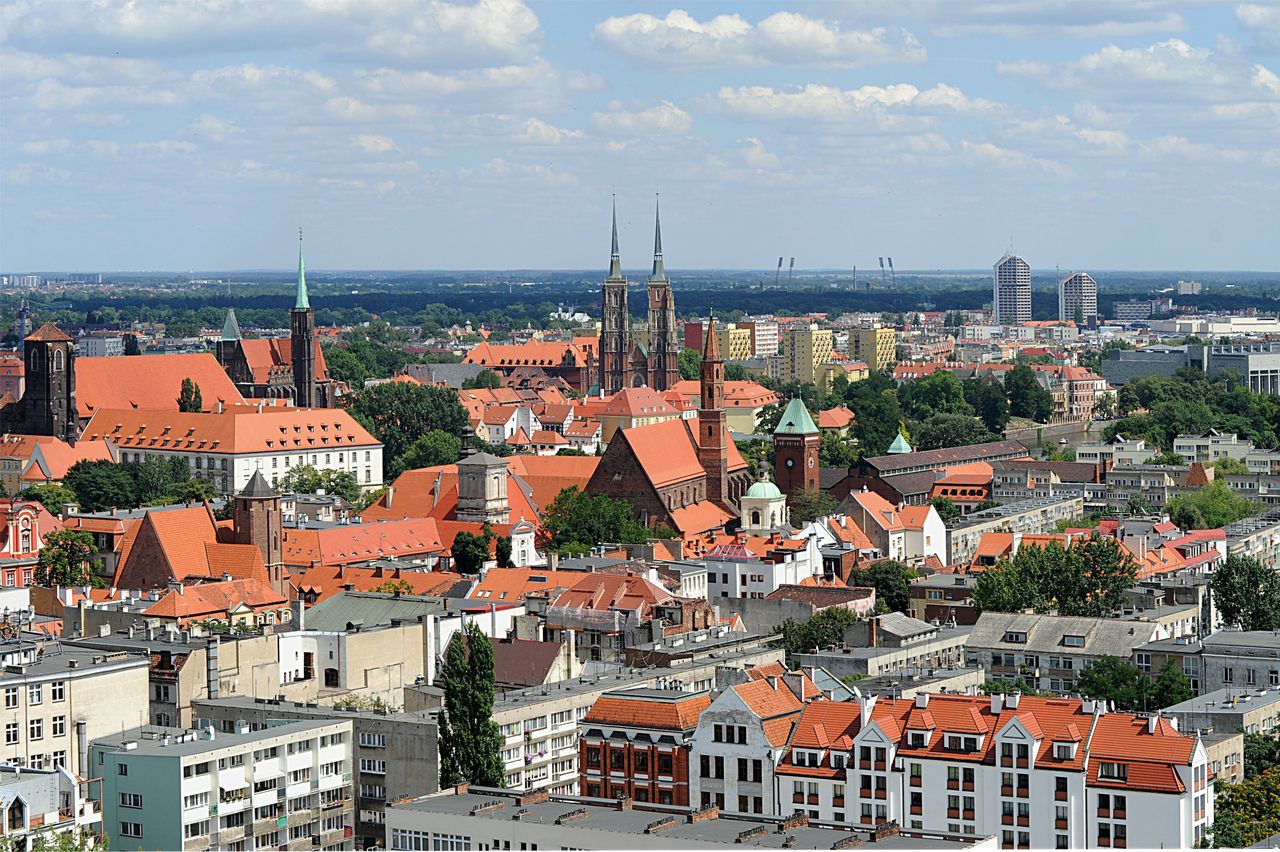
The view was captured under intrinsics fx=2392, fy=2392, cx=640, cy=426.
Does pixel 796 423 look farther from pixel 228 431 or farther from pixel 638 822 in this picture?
pixel 638 822

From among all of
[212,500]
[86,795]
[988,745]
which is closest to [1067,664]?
[988,745]

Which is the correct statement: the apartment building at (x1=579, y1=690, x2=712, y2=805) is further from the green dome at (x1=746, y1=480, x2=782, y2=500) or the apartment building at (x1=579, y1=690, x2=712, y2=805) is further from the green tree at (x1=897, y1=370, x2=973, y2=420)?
the green tree at (x1=897, y1=370, x2=973, y2=420)

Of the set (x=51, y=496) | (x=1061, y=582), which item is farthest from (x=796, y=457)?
(x=51, y=496)

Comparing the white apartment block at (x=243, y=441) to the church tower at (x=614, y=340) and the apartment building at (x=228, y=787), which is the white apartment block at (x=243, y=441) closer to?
the church tower at (x=614, y=340)

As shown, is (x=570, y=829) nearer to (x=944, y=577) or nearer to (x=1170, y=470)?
(x=944, y=577)

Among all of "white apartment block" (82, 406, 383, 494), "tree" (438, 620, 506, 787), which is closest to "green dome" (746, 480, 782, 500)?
"white apartment block" (82, 406, 383, 494)
